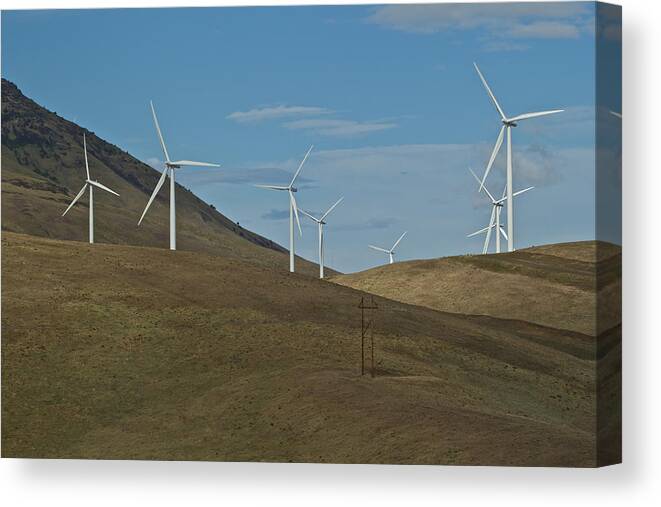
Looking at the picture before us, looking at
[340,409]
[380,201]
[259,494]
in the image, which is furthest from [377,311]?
[259,494]

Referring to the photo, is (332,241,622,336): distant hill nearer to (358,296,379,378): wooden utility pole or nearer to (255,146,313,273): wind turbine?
(358,296,379,378): wooden utility pole

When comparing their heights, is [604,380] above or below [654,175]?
below

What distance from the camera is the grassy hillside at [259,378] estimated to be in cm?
2755

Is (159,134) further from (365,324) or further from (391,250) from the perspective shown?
(365,324)

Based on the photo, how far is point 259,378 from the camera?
30.2m

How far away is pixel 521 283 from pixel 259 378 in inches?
397

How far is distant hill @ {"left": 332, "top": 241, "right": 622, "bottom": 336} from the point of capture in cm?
2731

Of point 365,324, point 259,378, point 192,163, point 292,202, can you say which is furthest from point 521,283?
point 192,163

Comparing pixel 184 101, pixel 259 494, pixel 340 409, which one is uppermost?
pixel 184 101

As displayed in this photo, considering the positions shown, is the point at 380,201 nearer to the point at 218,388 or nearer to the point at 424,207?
the point at 424,207

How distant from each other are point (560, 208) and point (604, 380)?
20.0 feet

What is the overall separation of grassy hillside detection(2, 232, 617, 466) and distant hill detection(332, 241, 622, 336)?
669mm

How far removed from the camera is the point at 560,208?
31.0 m

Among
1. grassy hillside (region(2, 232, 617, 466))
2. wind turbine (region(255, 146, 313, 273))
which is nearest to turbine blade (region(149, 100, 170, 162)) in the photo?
wind turbine (region(255, 146, 313, 273))
